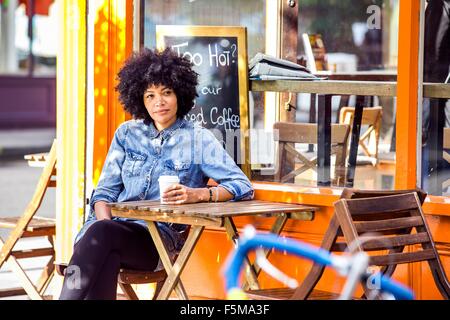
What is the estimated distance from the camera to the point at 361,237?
4.29 metres

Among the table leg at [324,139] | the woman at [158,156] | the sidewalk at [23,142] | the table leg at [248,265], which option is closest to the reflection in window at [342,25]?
the table leg at [324,139]

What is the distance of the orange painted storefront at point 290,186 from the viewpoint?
5250mm

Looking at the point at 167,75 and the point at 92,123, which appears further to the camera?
the point at 92,123

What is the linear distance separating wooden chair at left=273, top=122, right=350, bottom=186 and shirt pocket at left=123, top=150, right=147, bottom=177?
85 centimetres

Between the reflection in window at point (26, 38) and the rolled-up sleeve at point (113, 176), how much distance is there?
2031 cm

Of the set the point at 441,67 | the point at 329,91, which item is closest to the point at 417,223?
the point at 329,91

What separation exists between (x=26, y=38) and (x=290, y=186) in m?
22.3

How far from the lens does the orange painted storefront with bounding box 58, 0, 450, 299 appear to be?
5.25 metres

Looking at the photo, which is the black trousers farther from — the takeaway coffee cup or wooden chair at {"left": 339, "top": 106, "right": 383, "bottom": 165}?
wooden chair at {"left": 339, "top": 106, "right": 383, "bottom": 165}

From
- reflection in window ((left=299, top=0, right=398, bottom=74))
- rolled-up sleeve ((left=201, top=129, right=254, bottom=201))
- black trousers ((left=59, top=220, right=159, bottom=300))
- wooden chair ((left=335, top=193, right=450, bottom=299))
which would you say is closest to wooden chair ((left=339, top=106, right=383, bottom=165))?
reflection in window ((left=299, top=0, right=398, bottom=74))

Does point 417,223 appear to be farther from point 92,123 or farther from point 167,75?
point 92,123

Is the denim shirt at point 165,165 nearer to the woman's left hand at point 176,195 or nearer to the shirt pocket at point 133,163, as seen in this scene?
the shirt pocket at point 133,163

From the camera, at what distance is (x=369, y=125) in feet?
25.1

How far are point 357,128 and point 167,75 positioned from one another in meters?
1.85
